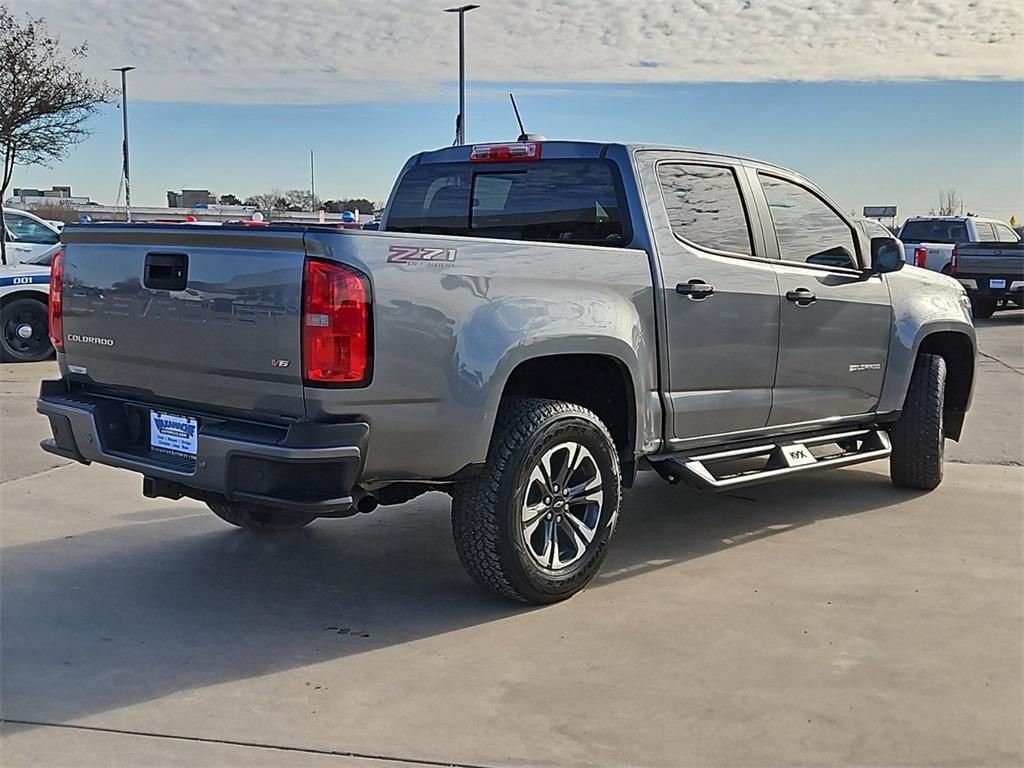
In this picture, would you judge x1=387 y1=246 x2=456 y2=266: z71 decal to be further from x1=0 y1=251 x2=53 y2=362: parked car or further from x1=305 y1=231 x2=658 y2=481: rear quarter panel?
x1=0 y1=251 x2=53 y2=362: parked car

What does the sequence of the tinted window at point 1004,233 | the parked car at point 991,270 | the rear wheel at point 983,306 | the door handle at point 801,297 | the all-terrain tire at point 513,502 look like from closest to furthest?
the all-terrain tire at point 513,502, the door handle at point 801,297, the parked car at point 991,270, the rear wheel at point 983,306, the tinted window at point 1004,233

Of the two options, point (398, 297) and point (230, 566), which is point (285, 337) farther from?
point (230, 566)

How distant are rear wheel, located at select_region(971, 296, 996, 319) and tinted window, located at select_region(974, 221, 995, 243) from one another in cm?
258

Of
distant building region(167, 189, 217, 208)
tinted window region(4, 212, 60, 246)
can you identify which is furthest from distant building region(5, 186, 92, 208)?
tinted window region(4, 212, 60, 246)

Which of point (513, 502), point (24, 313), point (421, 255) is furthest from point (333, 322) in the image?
point (24, 313)

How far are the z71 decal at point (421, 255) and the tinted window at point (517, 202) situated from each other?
1.23 metres

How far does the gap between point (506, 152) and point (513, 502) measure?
1957 mm

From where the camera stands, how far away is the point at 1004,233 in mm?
22938

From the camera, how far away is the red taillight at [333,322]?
3773mm

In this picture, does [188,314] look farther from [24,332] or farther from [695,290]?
[24,332]

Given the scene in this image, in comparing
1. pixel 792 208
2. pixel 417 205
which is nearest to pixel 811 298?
pixel 792 208

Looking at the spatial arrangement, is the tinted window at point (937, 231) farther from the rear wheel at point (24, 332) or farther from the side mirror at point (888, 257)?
the side mirror at point (888, 257)

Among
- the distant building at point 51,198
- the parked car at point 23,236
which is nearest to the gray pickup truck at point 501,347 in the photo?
the parked car at point 23,236

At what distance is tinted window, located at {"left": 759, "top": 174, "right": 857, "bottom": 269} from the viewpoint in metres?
5.78
